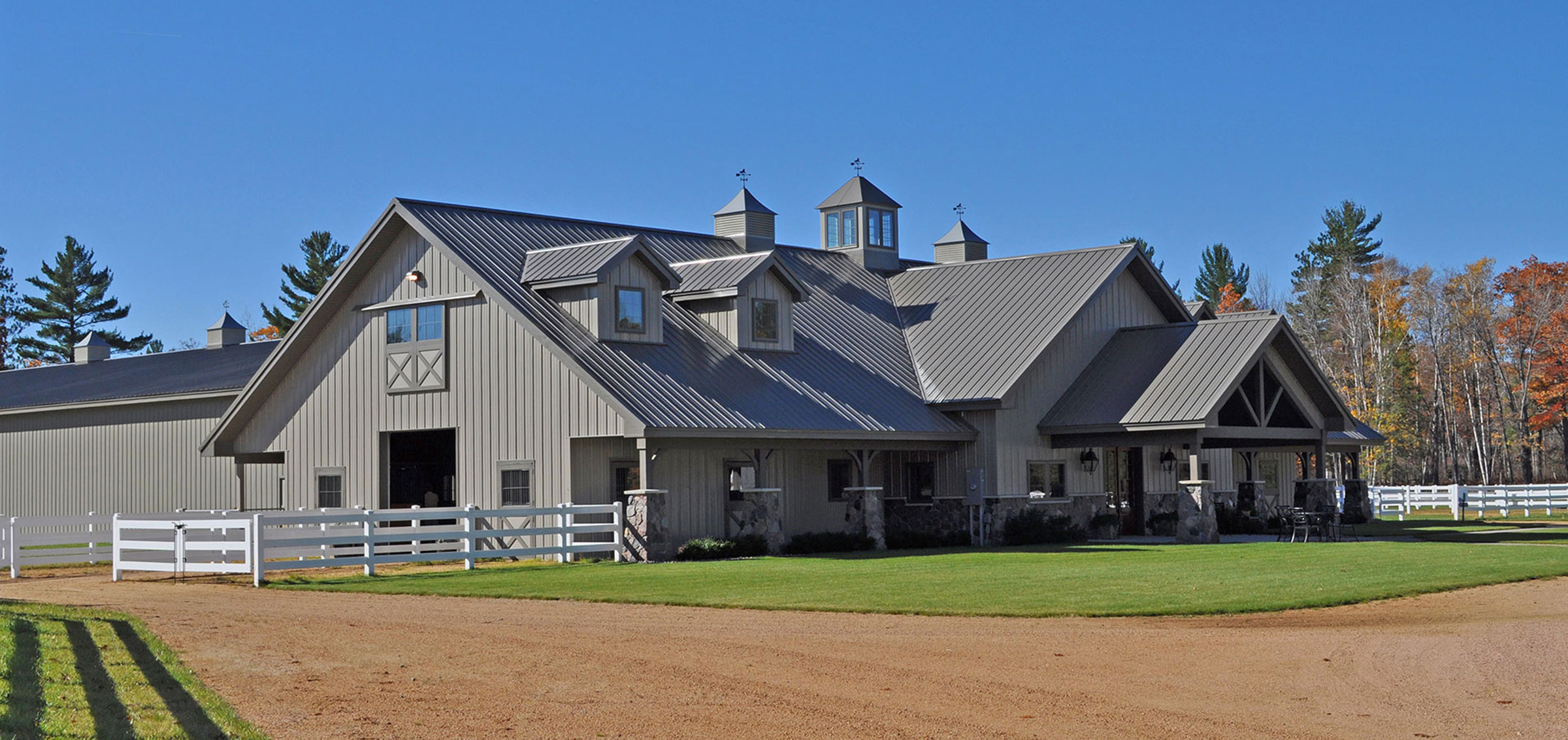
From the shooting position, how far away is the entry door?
117ft

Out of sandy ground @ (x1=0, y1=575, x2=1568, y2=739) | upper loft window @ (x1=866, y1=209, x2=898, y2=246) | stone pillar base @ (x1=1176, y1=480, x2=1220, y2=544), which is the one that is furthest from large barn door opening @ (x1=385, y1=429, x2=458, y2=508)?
sandy ground @ (x1=0, y1=575, x2=1568, y2=739)

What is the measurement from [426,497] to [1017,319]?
12.7 meters

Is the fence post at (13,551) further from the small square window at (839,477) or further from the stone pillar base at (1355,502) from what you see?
the stone pillar base at (1355,502)

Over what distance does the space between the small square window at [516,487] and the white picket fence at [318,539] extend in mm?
308

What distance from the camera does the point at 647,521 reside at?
2602cm

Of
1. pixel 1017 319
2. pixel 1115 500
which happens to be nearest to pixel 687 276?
pixel 1017 319

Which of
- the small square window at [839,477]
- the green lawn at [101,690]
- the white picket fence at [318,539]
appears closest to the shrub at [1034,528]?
the small square window at [839,477]

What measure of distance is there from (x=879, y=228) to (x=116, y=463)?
63.2 feet

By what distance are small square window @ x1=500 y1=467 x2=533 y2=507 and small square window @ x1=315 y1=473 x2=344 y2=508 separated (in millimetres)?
4521

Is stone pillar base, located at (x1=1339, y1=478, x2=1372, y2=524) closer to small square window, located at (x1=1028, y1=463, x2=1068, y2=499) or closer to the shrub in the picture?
small square window, located at (x1=1028, y1=463, x2=1068, y2=499)

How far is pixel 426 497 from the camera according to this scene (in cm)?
3100

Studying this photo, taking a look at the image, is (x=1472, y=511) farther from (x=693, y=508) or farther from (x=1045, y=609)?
(x=1045, y=609)

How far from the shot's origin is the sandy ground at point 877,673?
989 cm

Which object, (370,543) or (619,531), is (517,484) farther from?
(370,543)
